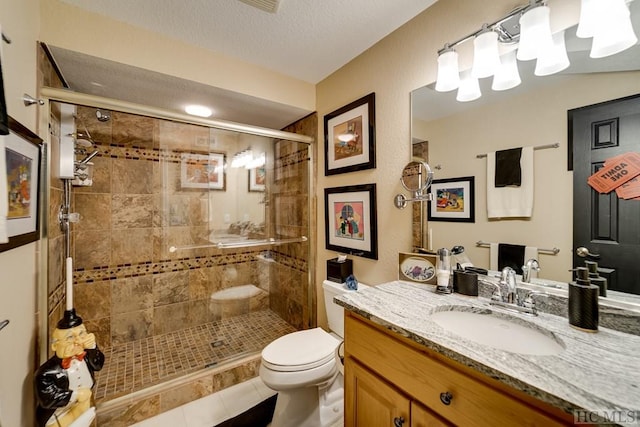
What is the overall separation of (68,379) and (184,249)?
1400mm

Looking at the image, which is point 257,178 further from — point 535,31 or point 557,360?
point 557,360

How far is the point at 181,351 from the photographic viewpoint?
2.11 metres

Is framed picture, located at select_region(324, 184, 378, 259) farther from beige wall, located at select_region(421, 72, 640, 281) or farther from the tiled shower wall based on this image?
beige wall, located at select_region(421, 72, 640, 281)

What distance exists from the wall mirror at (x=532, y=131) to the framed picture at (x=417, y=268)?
0.36 ft

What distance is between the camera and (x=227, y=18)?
4.75 feet

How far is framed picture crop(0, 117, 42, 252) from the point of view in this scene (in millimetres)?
912

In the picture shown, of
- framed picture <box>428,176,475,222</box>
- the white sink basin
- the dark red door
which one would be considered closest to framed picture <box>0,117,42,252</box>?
the white sink basin

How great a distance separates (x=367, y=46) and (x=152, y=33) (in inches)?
54.3

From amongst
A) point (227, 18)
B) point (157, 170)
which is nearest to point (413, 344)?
point (227, 18)

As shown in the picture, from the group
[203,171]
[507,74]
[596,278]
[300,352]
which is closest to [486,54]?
[507,74]

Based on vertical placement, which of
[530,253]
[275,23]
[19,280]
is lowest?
[19,280]

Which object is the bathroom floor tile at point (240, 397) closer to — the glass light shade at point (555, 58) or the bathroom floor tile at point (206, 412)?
the bathroom floor tile at point (206, 412)

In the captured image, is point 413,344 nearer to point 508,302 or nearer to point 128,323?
point 508,302

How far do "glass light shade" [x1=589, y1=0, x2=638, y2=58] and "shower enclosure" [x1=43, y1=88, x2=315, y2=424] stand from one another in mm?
1766
